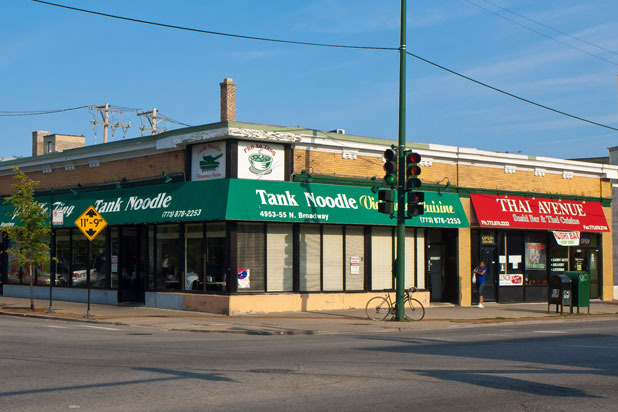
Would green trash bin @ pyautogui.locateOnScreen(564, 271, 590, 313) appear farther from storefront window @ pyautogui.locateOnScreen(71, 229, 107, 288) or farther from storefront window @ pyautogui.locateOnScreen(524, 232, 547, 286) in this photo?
storefront window @ pyautogui.locateOnScreen(71, 229, 107, 288)

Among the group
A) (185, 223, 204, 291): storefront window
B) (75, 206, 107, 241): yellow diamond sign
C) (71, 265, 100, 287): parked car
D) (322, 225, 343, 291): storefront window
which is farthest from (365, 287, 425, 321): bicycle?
(71, 265, 100, 287): parked car

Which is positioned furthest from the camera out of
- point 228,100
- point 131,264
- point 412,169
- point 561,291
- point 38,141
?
point 38,141

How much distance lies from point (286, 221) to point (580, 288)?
10857mm

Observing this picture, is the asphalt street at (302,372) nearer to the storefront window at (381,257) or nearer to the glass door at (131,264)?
the storefront window at (381,257)

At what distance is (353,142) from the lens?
25.7 metres

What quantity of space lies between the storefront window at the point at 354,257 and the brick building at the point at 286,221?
0.17ft

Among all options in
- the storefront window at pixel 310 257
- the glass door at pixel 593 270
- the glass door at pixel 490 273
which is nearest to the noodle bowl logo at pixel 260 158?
the storefront window at pixel 310 257

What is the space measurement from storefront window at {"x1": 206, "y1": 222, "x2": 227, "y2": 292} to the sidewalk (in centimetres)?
102

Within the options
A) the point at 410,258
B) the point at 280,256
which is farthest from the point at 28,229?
the point at 410,258

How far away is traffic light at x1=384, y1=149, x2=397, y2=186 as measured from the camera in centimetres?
2078

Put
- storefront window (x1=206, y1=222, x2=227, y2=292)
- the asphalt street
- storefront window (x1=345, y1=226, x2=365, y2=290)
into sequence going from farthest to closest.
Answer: storefront window (x1=345, y1=226, x2=365, y2=290), storefront window (x1=206, y1=222, x2=227, y2=292), the asphalt street

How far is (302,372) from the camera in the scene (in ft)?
36.6

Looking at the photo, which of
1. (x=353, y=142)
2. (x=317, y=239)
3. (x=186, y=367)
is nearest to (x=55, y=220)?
(x=317, y=239)

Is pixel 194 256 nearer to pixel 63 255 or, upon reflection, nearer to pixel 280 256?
pixel 280 256
